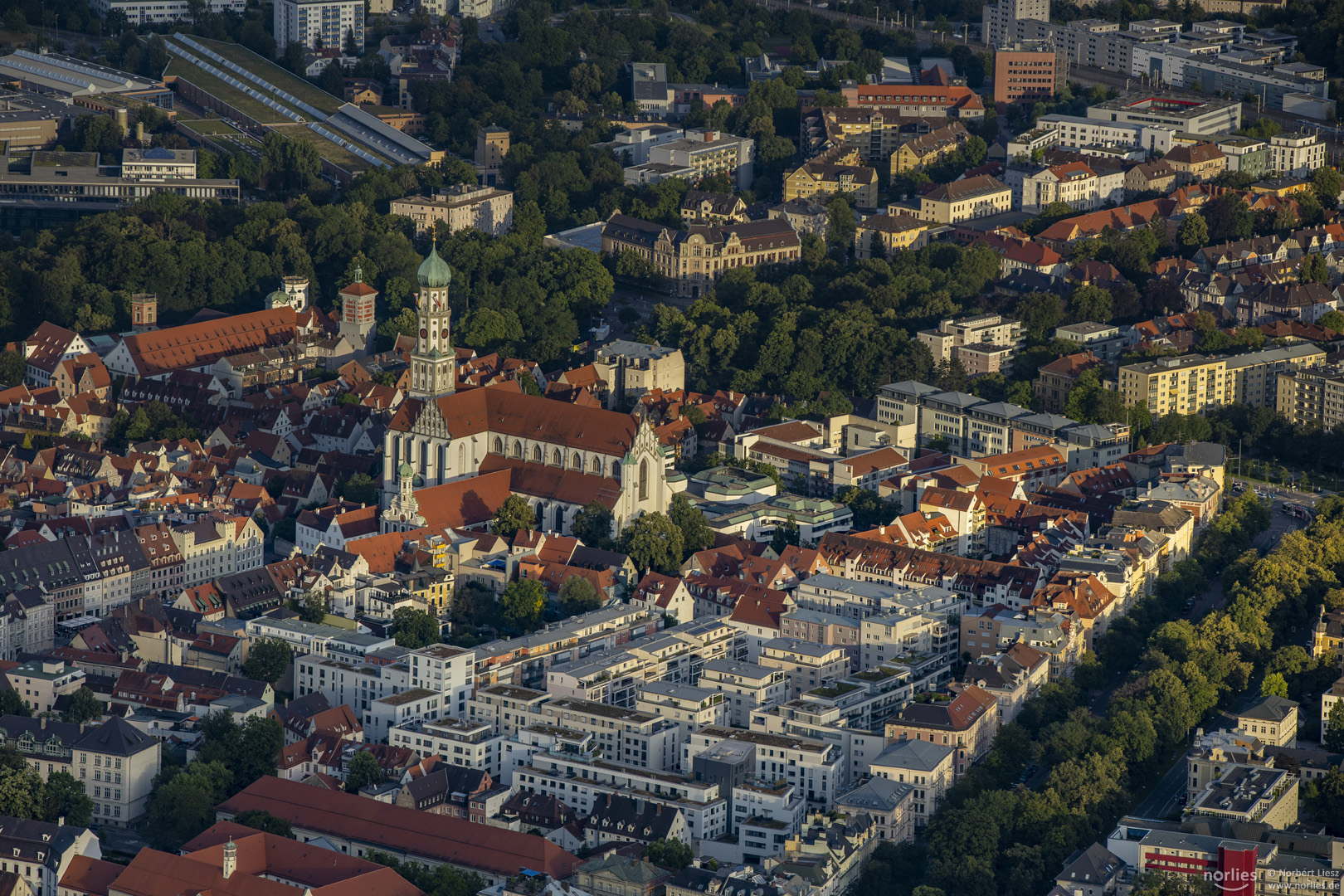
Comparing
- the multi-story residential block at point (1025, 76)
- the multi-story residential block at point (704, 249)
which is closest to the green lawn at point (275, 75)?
the multi-story residential block at point (704, 249)

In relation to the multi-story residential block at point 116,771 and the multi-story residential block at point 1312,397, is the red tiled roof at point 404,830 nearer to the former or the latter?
the multi-story residential block at point 116,771

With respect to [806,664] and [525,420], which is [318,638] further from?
[525,420]

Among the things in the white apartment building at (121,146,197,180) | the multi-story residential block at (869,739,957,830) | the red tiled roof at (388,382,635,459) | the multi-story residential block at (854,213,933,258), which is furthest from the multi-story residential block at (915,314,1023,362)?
the white apartment building at (121,146,197,180)

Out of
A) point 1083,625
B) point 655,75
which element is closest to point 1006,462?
point 1083,625

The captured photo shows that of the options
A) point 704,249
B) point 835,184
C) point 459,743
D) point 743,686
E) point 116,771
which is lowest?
point 116,771

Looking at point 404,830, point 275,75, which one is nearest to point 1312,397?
point 404,830
